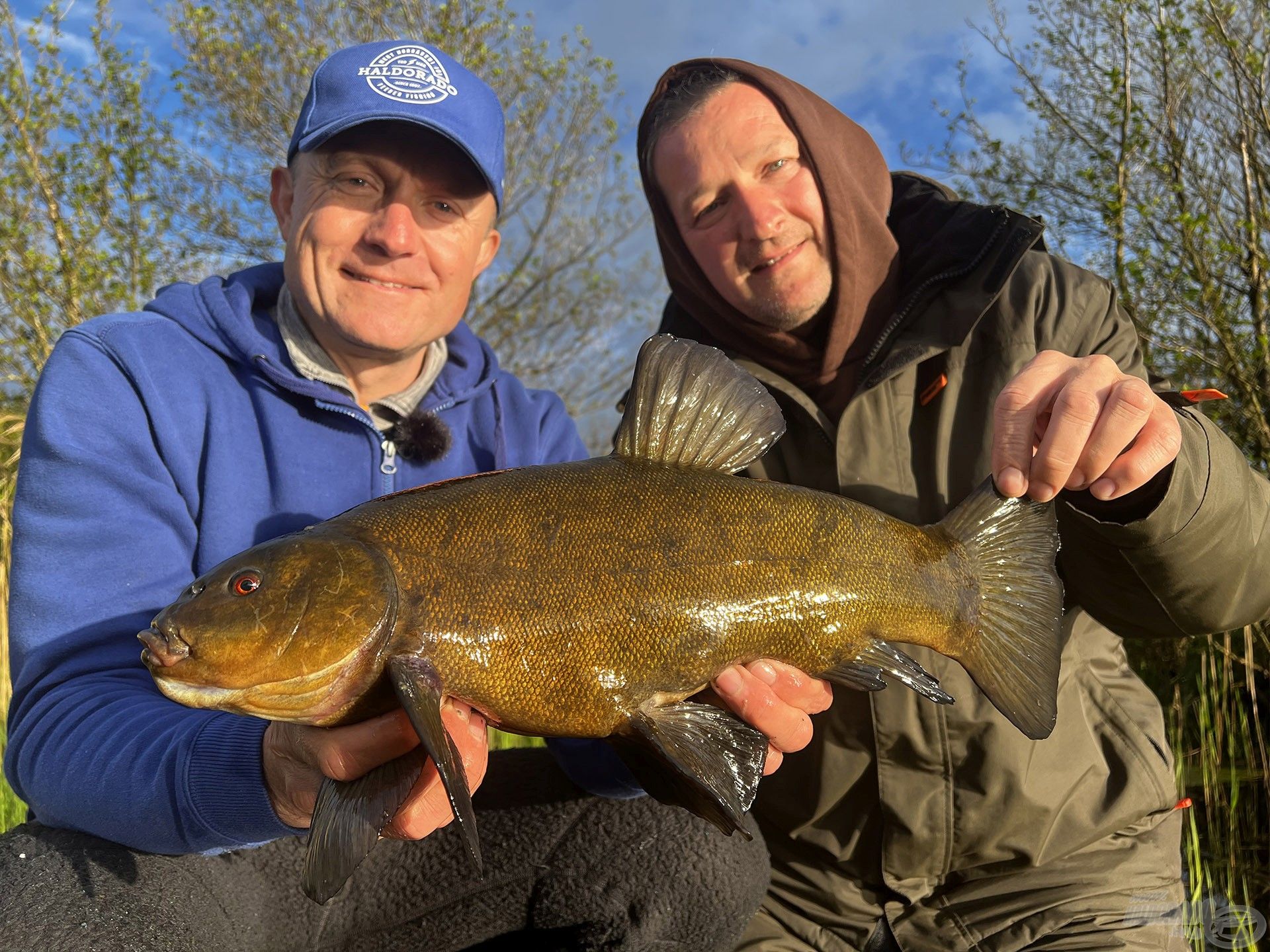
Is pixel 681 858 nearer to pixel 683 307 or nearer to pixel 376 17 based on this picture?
pixel 683 307

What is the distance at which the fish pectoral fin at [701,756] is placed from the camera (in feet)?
5.34

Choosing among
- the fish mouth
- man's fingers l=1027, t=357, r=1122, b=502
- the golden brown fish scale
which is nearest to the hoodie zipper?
the golden brown fish scale

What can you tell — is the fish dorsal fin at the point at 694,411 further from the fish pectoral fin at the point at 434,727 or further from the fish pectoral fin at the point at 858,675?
the fish pectoral fin at the point at 434,727

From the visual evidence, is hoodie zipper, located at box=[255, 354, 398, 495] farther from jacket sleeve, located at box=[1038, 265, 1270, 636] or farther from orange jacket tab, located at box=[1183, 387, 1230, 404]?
orange jacket tab, located at box=[1183, 387, 1230, 404]

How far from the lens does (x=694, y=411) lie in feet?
6.21

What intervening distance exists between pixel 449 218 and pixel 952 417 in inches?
59.1

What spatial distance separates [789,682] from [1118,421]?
2.53ft

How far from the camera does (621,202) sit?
11680 mm

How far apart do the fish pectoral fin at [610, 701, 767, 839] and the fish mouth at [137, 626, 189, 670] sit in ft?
2.48

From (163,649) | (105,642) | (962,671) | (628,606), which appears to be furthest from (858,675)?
(105,642)

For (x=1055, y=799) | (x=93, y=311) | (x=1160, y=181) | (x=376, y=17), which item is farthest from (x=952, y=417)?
(x=376, y=17)

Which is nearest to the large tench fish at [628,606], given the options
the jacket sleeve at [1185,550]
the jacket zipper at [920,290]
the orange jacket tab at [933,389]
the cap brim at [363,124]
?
the jacket sleeve at [1185,550]

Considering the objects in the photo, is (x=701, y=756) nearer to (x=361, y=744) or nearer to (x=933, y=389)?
(x=361, y=744)

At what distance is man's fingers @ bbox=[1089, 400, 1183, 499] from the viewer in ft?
5.80
